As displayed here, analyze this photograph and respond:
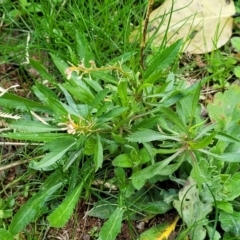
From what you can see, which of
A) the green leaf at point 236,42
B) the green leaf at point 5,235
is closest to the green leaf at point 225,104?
the green leaf at point 236,42

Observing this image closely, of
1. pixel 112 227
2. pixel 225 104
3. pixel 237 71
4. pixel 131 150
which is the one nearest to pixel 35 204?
pixel 112 227

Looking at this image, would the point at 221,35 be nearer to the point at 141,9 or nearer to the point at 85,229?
the point at 141,9

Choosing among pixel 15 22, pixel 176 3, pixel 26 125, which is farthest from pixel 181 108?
pixel 15 22

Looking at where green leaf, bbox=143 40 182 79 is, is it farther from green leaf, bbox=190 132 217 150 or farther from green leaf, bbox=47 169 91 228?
green leaf, bbox=47 169 91 228

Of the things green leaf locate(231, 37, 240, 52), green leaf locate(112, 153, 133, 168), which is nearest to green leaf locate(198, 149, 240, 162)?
green leaf locate(112, 153, 133, 168)

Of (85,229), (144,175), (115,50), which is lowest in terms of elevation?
(85,229)
